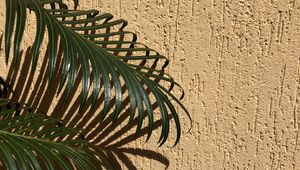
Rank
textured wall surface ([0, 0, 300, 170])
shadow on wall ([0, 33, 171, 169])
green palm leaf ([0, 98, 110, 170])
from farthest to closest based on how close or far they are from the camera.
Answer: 1. shadow on wall ([0, 33, 171, 169])
2. textured wall surface ([0, 0, 300, 170])
3. green palm leaf ([0, 98, 110, 170])

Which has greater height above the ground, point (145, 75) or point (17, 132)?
point (145, 75)

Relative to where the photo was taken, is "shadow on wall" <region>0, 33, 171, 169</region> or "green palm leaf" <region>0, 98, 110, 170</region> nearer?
"green palm leaf" <region>0, 98, 110, 170</region>

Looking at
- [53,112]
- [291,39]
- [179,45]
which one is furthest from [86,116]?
[291,39]

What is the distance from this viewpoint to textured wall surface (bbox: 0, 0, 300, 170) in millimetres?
1322

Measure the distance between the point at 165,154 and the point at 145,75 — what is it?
41 centimetres

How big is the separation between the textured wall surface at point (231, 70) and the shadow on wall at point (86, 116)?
0.42 ft

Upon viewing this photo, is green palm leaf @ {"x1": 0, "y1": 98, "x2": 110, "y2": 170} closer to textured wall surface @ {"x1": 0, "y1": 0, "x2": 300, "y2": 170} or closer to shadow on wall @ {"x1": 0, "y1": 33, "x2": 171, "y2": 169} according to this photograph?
shadow on wall @ {"x1": 0, "y1": 33, "x2": 171, "y2": 169}

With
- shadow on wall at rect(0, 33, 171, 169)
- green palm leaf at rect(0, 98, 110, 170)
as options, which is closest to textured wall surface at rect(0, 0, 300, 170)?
shadow on wall at rect(0, 33, 171, 169)

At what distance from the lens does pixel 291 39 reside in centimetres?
130

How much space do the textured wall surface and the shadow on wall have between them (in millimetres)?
127

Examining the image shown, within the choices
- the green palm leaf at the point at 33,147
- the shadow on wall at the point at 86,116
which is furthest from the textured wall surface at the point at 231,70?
the green palm leaf at the point at 33,147

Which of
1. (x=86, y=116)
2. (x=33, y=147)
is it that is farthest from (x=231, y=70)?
(x=33, y=147)

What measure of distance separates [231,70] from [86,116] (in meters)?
0.47

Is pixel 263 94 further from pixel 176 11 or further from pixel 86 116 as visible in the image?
pixel 86 116
